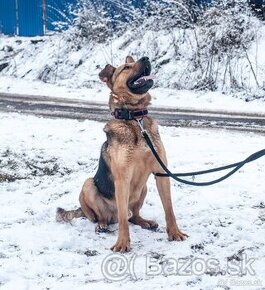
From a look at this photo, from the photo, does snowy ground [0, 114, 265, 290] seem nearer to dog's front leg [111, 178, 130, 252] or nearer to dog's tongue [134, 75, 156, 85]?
dog's front leg [111, 178, 130, 252]

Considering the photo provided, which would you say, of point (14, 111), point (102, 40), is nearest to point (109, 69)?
point (14, 111)

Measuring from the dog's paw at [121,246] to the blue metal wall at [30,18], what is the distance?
21.3 m

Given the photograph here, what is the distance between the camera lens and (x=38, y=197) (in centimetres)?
613

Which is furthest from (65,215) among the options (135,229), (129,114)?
(129,114)

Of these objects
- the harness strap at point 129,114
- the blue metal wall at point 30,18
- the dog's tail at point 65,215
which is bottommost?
the dog's tail at point 65,215

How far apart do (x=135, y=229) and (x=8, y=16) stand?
890 inches

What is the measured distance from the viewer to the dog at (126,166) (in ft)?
14.7

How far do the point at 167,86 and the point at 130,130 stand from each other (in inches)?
479

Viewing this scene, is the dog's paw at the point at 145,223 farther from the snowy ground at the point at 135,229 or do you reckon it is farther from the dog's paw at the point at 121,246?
the dog's paw at the point at 121,246

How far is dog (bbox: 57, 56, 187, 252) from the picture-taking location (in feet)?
14.7

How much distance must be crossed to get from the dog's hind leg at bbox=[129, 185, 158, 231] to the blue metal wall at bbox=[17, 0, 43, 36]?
67.9ft

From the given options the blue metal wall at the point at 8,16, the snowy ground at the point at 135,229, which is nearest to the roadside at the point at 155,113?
the snowy ground at the point at 135,229

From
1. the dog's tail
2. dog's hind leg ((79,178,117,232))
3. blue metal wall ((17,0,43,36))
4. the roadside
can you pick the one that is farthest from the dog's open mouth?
blue metal wall ((17,0,43,36))

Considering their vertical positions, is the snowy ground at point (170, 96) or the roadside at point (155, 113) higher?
the snowy ground at point (170, 96)
